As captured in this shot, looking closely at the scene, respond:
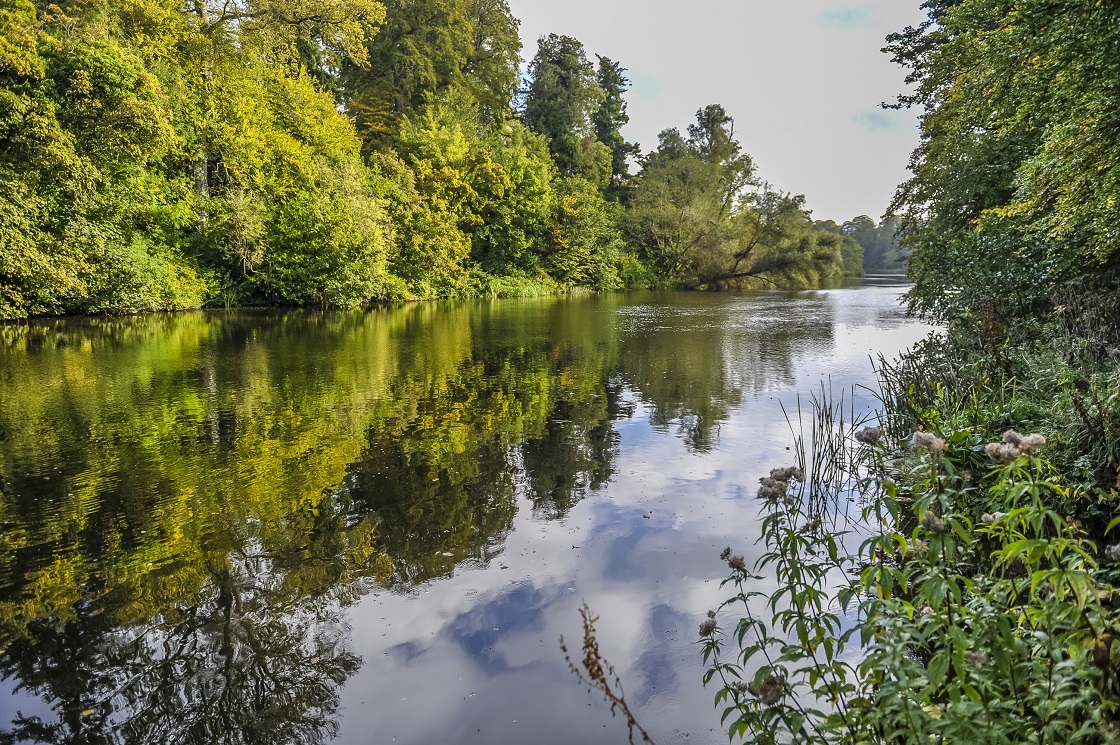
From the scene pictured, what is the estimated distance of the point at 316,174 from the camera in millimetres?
26688

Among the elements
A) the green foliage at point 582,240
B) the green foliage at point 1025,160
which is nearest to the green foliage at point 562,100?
the green foliage at point 582,240

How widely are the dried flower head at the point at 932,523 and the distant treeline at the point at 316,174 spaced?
20913 mm

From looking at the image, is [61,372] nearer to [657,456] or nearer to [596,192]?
[657,456]

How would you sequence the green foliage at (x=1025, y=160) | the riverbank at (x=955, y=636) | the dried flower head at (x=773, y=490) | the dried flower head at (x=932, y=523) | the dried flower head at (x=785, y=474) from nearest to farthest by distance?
the riverbank at (x=955, y=636), the dried flower head at (x=932, y=523), the dried flower head at (x=773, y=490), the dried flower head at (x=785, y=474), the green foliage at (x=1025, y=160)

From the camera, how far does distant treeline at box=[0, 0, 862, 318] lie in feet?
60.1

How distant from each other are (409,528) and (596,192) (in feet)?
159

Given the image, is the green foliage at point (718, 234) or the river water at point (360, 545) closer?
the river water at point (360, 545)

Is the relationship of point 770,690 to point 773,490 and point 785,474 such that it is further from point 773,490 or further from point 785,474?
point 785,474

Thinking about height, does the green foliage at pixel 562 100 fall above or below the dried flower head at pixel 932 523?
above

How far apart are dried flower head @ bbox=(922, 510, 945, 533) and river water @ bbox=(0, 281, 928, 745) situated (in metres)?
1.63

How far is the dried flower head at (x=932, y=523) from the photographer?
2.00m

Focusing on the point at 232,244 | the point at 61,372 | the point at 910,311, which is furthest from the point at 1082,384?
the point at 232,244

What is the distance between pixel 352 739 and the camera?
303 cm

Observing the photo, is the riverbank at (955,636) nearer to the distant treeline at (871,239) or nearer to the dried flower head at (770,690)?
the dried flower head at (770,690)
